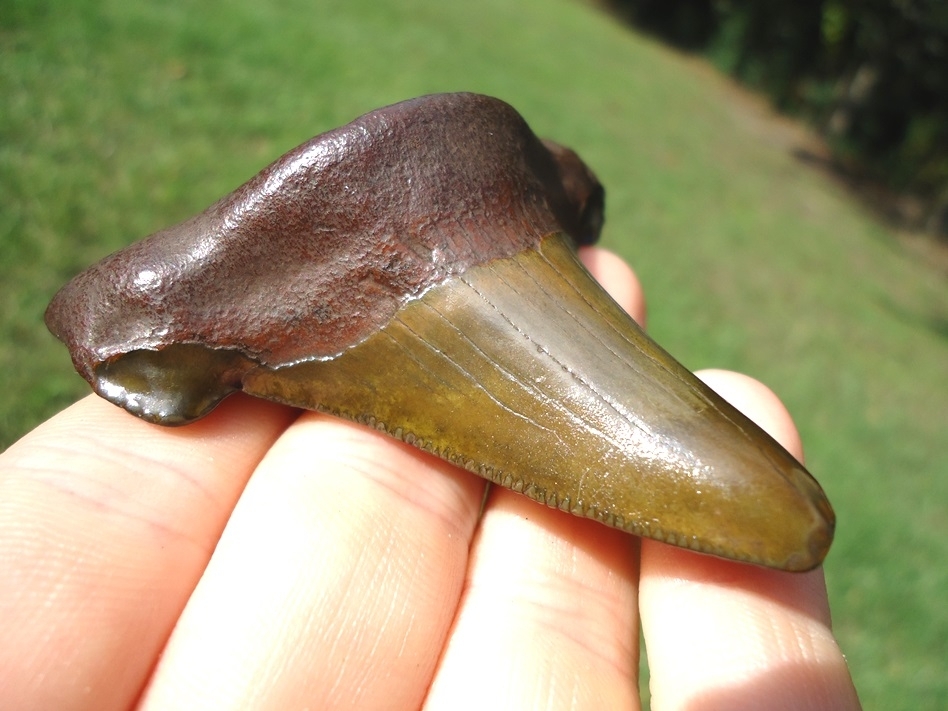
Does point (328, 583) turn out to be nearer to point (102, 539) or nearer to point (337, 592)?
point (337, 592)

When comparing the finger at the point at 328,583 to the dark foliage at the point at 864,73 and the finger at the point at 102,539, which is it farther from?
the dark foliage at the point at 864,73

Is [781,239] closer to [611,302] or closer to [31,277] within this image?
[611,302]

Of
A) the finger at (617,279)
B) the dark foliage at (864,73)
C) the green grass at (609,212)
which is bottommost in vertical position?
the green grass at (609,212)

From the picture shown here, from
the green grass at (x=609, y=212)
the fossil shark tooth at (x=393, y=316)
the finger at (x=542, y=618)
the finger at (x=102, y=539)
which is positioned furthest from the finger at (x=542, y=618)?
the green grass at (x=609, y=212)

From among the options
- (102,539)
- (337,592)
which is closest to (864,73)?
(337,592)

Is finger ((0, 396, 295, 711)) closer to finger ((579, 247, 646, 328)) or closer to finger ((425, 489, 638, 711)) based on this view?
finger ((425, 489, 638, 711))

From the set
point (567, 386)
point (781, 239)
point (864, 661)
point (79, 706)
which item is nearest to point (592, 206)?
point (567, 386)
